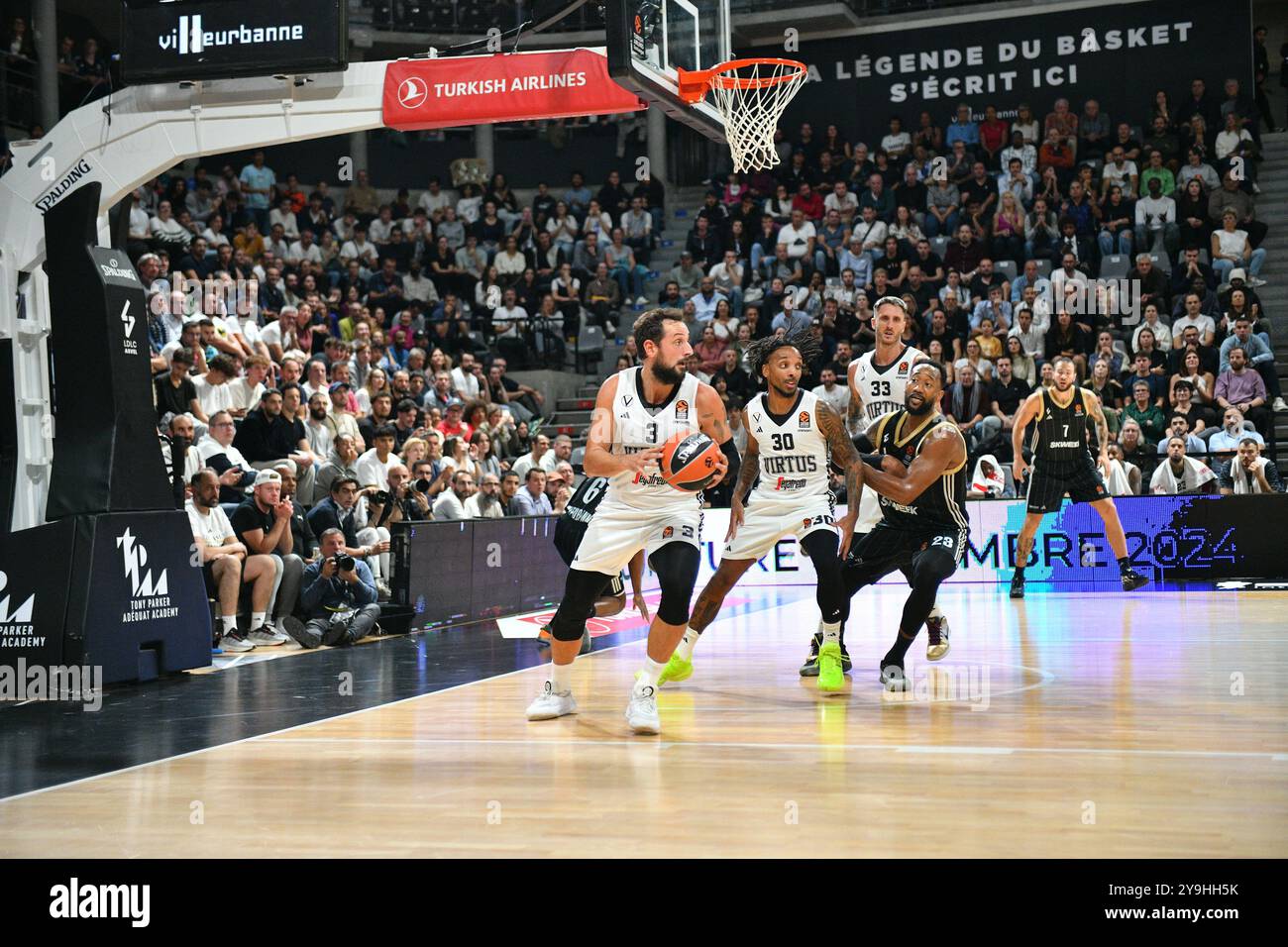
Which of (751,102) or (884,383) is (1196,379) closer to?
(751,102)

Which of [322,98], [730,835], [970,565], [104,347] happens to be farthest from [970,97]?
[730,835]

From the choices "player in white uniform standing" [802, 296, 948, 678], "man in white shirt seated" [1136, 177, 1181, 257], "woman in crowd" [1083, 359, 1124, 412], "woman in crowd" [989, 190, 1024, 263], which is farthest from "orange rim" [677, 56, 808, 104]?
"man in white shirt seated" [1136, 177, 1181, 257]

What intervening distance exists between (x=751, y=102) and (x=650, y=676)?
656cm

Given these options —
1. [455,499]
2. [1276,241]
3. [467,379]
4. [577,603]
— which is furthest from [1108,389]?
[577,603]

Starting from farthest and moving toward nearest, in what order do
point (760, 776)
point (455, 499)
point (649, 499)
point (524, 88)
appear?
point (455, 499) < point (524, 88) < point (649, 499) < point (760, 776)

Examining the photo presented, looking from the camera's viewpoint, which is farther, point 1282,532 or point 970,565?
point 970,565

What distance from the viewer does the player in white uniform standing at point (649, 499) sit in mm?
6457

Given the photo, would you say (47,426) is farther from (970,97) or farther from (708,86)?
(970,97)

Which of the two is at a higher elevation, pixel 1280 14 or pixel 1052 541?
pixel 1280 14

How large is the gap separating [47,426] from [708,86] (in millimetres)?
5708

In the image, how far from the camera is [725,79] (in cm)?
1111

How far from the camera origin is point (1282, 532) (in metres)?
13.7

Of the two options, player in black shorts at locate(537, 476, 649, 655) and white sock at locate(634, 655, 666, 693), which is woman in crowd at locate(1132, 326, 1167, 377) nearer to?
player in black shorts at locate(537, 476, 649, 655)

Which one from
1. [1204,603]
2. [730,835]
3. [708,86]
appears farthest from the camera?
[1204,603]
